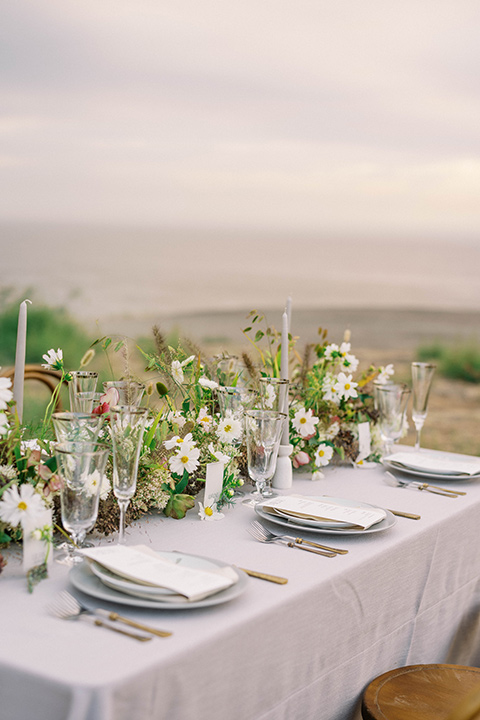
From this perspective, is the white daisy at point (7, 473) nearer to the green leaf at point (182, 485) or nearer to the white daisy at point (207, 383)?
the green leaf at point (182, 485)

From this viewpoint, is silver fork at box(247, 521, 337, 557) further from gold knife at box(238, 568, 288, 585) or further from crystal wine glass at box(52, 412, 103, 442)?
crystal wine glass at box(52, 412, 103, 442)

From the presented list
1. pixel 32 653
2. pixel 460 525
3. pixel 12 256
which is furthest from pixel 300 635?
pixel 12 256

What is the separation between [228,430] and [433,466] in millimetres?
730

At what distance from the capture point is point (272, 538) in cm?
145

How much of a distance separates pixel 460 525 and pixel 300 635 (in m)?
0.69

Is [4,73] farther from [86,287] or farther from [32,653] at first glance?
[32,653]

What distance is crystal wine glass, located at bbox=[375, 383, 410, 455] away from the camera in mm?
2129

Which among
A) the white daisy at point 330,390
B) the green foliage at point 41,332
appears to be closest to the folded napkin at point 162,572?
the white daisy at point 330,390

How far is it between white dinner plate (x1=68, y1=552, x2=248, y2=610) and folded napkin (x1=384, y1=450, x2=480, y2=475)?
101 cm

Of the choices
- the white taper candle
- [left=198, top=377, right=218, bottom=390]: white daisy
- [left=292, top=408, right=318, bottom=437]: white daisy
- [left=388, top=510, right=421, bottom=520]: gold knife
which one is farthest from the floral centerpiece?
the white taper candle

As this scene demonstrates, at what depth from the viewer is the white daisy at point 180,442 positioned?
1539 millimetres

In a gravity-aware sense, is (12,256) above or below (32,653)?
above

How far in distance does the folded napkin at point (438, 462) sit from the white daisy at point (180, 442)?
0.80 meters

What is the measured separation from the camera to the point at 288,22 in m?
5.60
